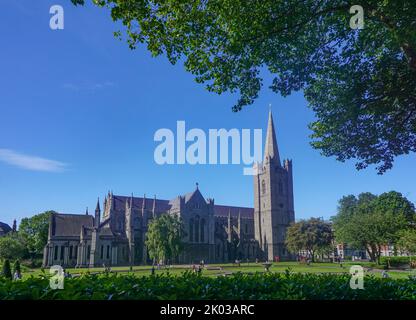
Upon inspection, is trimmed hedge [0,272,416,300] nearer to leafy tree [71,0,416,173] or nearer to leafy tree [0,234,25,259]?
leafy tree [71,0,416,173]

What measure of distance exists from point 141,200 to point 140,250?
15242 mm

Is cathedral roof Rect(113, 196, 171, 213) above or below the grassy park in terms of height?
above

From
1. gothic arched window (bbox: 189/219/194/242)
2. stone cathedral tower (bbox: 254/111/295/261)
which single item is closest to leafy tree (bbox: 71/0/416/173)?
gothic arched window (bbox: 189/219/194/242)

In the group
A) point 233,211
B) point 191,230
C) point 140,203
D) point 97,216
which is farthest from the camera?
point 233,211

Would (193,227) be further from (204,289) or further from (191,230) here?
(204,289)

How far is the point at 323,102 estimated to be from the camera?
17.2m

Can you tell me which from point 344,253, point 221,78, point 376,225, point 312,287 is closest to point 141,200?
point 376,225

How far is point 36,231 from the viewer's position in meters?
78.3

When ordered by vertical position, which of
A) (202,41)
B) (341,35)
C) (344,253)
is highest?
(341,35)

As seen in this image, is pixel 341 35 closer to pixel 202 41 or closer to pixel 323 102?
pixel 323 102

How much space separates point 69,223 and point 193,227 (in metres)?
28.9

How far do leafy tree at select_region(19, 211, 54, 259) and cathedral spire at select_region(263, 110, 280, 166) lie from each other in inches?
2439

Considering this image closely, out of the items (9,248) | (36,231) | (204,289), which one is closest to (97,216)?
(36,231)

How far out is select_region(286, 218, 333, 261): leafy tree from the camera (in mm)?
76688
